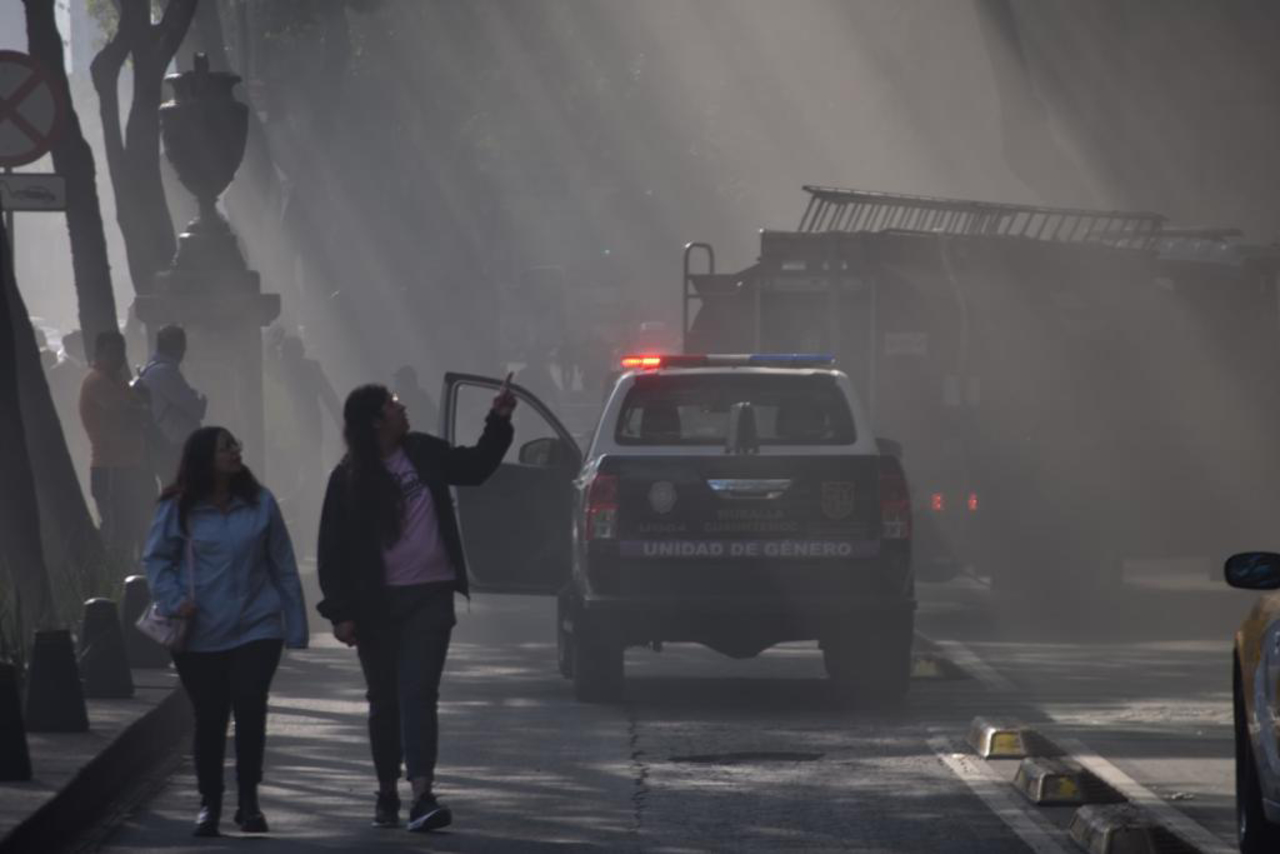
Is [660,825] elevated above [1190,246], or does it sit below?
below

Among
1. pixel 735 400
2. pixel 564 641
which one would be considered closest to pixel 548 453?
pixel 735 400

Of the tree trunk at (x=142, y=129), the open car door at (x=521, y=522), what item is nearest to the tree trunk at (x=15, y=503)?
the open car door at (x=521, y=522)

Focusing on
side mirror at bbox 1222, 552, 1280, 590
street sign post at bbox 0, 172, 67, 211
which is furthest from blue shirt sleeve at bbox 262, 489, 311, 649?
street sign post at bbox 0, 172, 67, 211

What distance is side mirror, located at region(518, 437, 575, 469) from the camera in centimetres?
1523

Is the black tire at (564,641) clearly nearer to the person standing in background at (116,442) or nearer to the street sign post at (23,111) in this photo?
the street sign post at (23,111)

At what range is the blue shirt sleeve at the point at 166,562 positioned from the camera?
1014cm

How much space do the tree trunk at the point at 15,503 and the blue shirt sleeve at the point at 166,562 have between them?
5252mm

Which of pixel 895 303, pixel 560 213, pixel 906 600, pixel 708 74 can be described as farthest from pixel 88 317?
pixel 560 213

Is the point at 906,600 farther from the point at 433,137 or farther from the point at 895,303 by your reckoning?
the point at 433,137

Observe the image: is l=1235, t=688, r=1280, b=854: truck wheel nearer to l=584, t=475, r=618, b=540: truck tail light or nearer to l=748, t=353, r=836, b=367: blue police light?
l=584, t=475, r=618, b=540: truck tail light

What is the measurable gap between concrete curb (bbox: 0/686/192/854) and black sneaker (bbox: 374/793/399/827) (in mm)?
1078

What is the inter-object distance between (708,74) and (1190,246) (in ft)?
112

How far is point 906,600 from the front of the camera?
47.9ft

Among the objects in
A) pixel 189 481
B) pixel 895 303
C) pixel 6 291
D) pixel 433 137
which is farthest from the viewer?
pixel 433 137
